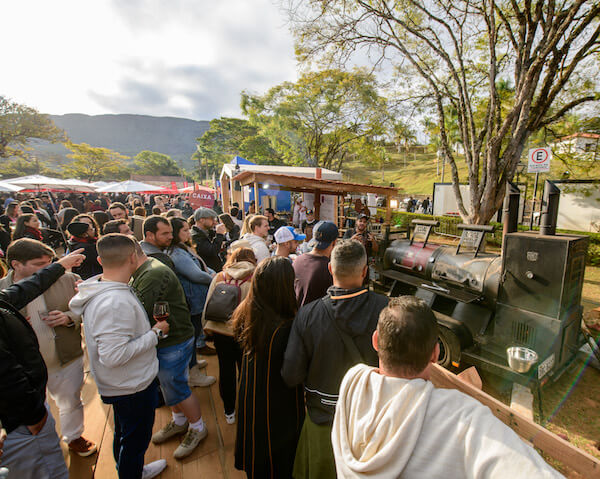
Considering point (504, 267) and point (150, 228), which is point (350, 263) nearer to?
point (150, 228)

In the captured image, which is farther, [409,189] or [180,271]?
[409,189]

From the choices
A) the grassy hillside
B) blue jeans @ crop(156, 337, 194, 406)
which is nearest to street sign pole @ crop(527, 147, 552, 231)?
blue jeans @ crop(156, 337, 194, 406)

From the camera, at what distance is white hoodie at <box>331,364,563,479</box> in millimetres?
780

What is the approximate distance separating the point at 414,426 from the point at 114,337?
72.7 inches

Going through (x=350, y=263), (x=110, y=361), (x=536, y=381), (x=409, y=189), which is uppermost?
(x=409, y=189)

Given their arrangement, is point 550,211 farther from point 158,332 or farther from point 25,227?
point 25,227

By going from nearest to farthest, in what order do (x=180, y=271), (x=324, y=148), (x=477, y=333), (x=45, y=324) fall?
(x=45, y=324)
(x=180, y=271)
(x=477, y=333)
(x=324, y=148)

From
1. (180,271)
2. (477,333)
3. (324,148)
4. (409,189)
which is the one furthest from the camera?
(409,189)

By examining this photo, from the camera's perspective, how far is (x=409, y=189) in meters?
55.2

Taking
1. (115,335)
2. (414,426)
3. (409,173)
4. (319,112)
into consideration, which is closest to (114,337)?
(115,335)

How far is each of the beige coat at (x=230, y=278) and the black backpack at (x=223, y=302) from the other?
5 cm

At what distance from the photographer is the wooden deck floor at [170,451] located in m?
2.38

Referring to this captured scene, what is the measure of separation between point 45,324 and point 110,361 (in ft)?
3.21

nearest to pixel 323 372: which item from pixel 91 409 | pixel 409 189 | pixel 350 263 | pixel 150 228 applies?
pixel 350 263
